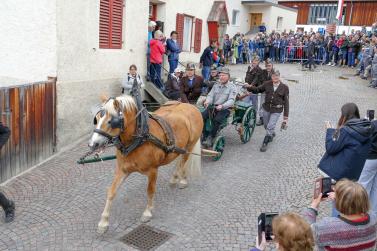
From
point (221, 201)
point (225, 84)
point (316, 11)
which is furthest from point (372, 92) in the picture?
point (316, 11)

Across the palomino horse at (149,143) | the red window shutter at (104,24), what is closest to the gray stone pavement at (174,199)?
the palomino horse at (149,143)

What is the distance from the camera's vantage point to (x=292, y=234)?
2.23 metres

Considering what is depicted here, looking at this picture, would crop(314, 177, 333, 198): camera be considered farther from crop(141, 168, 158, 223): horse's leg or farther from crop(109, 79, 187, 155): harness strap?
crop(141, 168, 158, 223): horse's leg

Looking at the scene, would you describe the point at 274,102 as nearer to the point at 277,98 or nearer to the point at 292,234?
the point at 277,98

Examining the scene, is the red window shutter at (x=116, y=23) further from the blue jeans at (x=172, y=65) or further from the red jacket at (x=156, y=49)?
the blue jeans at (x=172, y=65)

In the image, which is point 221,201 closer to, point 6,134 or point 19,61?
point 6,134

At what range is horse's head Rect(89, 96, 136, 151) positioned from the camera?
4.15m

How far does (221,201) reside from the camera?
226 inches

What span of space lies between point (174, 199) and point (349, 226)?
350cm

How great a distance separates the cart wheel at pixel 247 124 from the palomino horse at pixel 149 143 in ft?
7.70

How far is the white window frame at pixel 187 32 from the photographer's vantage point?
15.5m

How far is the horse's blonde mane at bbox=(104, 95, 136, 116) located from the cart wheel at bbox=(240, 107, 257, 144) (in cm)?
427

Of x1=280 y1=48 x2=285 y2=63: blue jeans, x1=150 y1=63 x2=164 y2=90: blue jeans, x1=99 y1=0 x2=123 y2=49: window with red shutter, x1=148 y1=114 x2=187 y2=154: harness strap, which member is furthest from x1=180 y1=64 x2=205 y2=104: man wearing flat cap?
x1=280 y1=48 x2=285 y2=63: blue jeans

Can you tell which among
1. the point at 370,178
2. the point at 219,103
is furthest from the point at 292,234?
the point at 219,103
